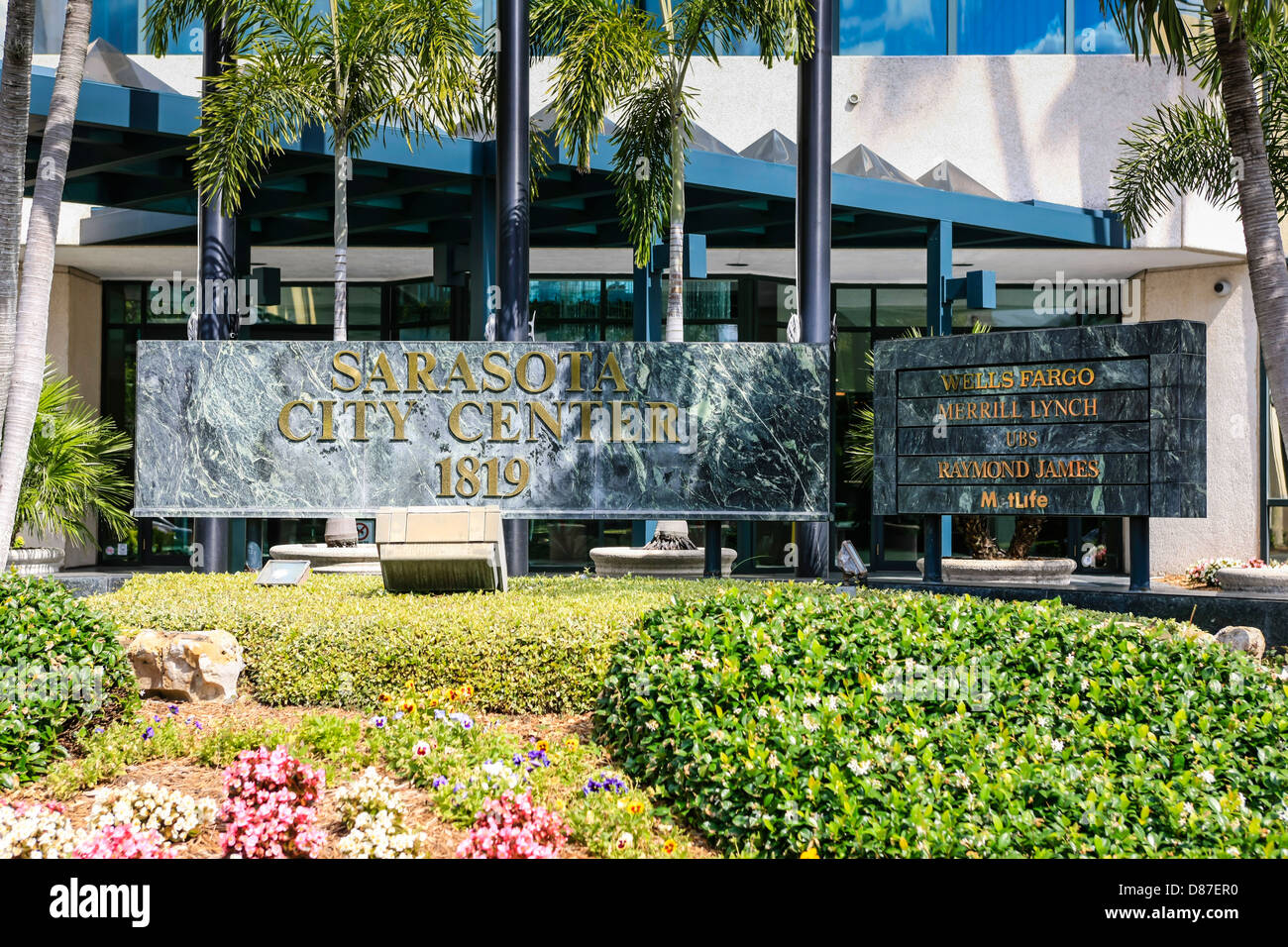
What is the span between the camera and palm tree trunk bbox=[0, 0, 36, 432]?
786cm

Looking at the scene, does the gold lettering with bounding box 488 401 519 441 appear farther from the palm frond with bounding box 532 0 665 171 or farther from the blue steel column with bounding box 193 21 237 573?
the blue steel column with bounding box 193 21 237 573

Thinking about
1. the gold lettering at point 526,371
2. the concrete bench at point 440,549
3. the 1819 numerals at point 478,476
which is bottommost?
the concrete bench at point 440,549

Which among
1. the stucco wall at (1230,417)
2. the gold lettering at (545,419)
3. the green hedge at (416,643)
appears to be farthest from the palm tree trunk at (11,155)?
the stucco wall at (1230,417)

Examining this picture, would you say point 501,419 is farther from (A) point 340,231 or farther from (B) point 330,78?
(B) point 330,78

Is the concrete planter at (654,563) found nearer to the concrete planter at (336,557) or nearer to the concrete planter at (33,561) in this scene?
the concrete planter at (336,557)

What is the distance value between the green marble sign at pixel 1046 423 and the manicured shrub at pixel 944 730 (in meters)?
2.16

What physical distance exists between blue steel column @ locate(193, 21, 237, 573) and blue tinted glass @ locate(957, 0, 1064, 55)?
Result: 1112cm

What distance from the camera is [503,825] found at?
13.5ft

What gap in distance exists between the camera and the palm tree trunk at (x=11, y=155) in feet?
25.8

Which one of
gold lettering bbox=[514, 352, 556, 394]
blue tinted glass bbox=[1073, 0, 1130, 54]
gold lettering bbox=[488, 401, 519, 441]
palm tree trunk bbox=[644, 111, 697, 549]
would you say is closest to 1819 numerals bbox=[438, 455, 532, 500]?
gold lettering bbox=[488, 401, 519, 441]

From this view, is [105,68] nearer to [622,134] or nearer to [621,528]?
[622,134]

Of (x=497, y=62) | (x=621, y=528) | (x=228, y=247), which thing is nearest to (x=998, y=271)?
(x=621, y=528)

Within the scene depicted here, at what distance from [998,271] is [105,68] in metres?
13.2

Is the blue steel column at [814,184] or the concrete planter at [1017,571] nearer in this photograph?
the blue steel column at [814,184]
